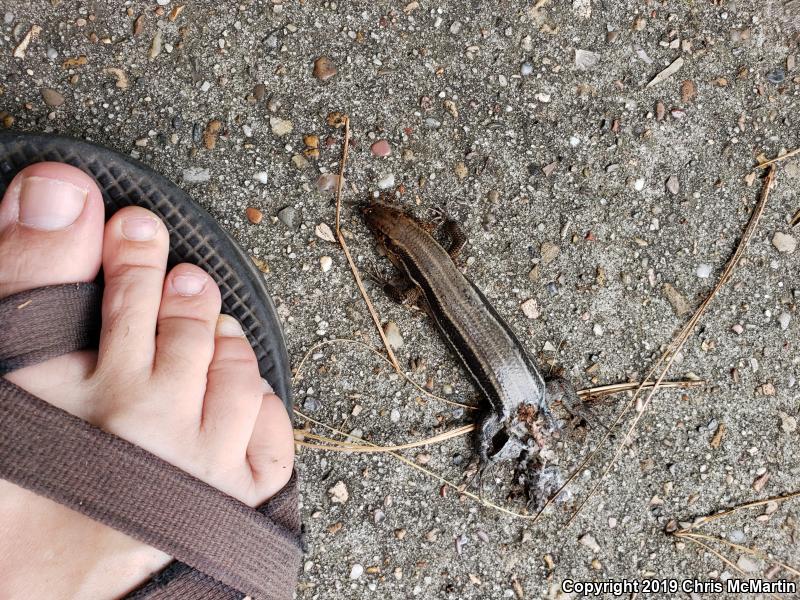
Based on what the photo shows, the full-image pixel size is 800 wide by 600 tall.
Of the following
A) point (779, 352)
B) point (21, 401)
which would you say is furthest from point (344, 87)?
point (779, 352)

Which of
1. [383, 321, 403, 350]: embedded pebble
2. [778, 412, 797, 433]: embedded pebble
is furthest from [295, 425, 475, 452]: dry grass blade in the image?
[778, 412, 797, 433]: embedded pebble

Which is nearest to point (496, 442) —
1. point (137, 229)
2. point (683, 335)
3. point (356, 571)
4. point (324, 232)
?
point (356, 571)

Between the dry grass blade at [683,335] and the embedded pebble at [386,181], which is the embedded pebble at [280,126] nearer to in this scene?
the embedded pebble at [386,181]

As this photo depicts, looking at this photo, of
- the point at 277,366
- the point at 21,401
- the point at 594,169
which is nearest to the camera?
the point at 21,401

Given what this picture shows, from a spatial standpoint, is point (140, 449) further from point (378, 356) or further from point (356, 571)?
point (356, 571)

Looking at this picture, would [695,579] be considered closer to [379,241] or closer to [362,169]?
[379,241]

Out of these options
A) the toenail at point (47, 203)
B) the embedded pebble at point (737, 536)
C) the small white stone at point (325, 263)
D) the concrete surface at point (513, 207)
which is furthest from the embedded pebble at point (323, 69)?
the embedded pebble at point (737, 536)
